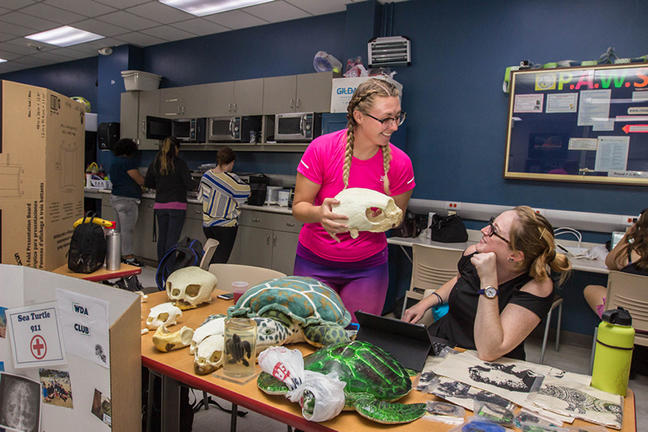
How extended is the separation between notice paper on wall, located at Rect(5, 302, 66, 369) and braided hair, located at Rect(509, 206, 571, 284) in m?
1.38

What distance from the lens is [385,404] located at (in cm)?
99

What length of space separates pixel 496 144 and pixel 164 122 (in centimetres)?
436

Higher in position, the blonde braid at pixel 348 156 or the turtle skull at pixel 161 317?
the blonde braid at pixel 348 156

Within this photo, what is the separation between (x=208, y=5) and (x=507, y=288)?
494 cm

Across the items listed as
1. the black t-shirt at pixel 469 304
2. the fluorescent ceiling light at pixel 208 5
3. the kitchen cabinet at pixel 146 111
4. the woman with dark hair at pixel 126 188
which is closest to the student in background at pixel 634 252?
the black t-shirt at pixel 469 304

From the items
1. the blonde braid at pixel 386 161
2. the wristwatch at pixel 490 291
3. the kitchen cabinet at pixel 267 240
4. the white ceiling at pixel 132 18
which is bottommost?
the kitchen cabinet at pixel 267 240

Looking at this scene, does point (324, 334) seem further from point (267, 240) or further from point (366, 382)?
point (267, 240)

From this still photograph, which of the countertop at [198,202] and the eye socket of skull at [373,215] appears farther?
the countertop at [198,202]

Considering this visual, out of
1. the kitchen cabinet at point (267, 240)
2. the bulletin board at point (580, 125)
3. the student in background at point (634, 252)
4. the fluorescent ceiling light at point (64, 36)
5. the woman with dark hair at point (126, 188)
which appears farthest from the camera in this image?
the fluorescent ceiling light at point (64, 36)

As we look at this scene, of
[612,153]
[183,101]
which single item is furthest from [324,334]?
[183,101]

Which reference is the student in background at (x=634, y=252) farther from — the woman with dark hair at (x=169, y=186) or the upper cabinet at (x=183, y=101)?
the upper cabinet at (x=183, y=101)

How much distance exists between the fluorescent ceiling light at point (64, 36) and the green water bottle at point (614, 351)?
7.30 metres

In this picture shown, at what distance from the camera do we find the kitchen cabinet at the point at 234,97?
541 cm

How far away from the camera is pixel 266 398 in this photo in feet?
3.40
